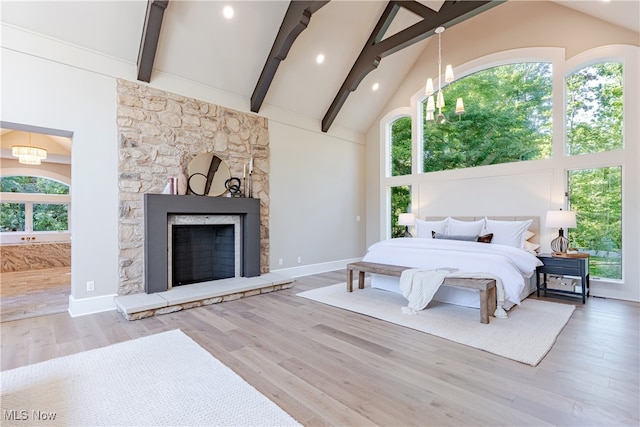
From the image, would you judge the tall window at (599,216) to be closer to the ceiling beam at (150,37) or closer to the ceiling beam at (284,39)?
the ceiling beam at (284,39)

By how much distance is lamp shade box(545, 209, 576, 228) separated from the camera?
13.9 ft

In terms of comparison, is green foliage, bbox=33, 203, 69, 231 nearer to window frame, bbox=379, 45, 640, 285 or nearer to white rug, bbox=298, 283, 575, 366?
white rug, bbox=298, 283, 575, 366

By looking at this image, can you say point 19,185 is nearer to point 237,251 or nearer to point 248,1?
point 237,251

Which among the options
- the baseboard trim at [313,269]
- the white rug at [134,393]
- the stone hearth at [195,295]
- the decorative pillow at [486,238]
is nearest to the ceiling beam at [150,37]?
the stone hearth at [195,295]

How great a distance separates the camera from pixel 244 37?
4.55 meters

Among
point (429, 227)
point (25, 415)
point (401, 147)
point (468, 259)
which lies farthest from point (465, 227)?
point (25, 415)

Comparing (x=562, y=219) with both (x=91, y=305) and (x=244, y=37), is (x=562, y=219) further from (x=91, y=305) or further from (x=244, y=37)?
(x=91, y=305)

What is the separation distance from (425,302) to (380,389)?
1810 millimetres

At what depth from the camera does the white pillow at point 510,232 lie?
186 inches

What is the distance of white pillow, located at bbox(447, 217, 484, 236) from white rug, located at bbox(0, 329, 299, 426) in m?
4.47

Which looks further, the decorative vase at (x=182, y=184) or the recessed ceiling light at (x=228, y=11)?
the decorative vase at (x=182, y=184)

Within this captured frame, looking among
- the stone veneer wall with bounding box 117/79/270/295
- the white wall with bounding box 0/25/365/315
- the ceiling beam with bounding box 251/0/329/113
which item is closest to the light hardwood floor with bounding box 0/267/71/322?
the white wall with bounding box 0/25/365/315

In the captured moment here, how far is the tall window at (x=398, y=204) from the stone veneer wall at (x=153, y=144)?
3658 mm

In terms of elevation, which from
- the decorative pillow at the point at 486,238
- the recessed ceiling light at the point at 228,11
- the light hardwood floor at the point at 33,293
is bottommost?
the light hardwood floor at the point at 33,293
